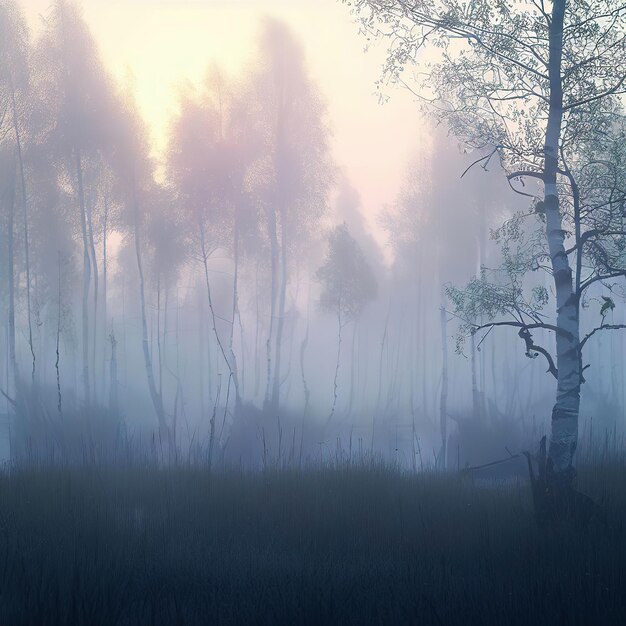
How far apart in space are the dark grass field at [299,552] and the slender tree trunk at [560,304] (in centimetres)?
108

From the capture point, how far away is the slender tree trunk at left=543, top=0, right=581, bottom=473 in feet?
31.3

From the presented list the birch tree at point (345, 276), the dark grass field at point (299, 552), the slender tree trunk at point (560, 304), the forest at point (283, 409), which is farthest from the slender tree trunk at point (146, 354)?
the slender tree trunk at point (560, 304)

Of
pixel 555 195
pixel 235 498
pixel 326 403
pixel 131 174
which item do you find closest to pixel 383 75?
pixel 555 195

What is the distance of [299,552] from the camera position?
8.06 metres

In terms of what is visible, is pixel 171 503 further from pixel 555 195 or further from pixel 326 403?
pixel 326 403

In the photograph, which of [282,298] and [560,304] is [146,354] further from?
[560,304]

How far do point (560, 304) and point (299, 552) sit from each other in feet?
15.5

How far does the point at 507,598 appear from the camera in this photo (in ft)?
20.5

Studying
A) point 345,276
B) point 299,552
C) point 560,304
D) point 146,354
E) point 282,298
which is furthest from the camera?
point 345,276

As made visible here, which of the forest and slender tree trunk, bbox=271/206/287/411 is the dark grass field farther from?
slender tree trunk, bbox=271/206/287/411

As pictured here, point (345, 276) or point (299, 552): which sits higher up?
point (345, 276)

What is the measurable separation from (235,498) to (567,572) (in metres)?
5.09

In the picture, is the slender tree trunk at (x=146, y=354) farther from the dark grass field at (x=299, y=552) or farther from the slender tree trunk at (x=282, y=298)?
the dark grass field at (x=299, y=552)

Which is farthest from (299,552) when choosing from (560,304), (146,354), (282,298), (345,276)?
(345,276)
